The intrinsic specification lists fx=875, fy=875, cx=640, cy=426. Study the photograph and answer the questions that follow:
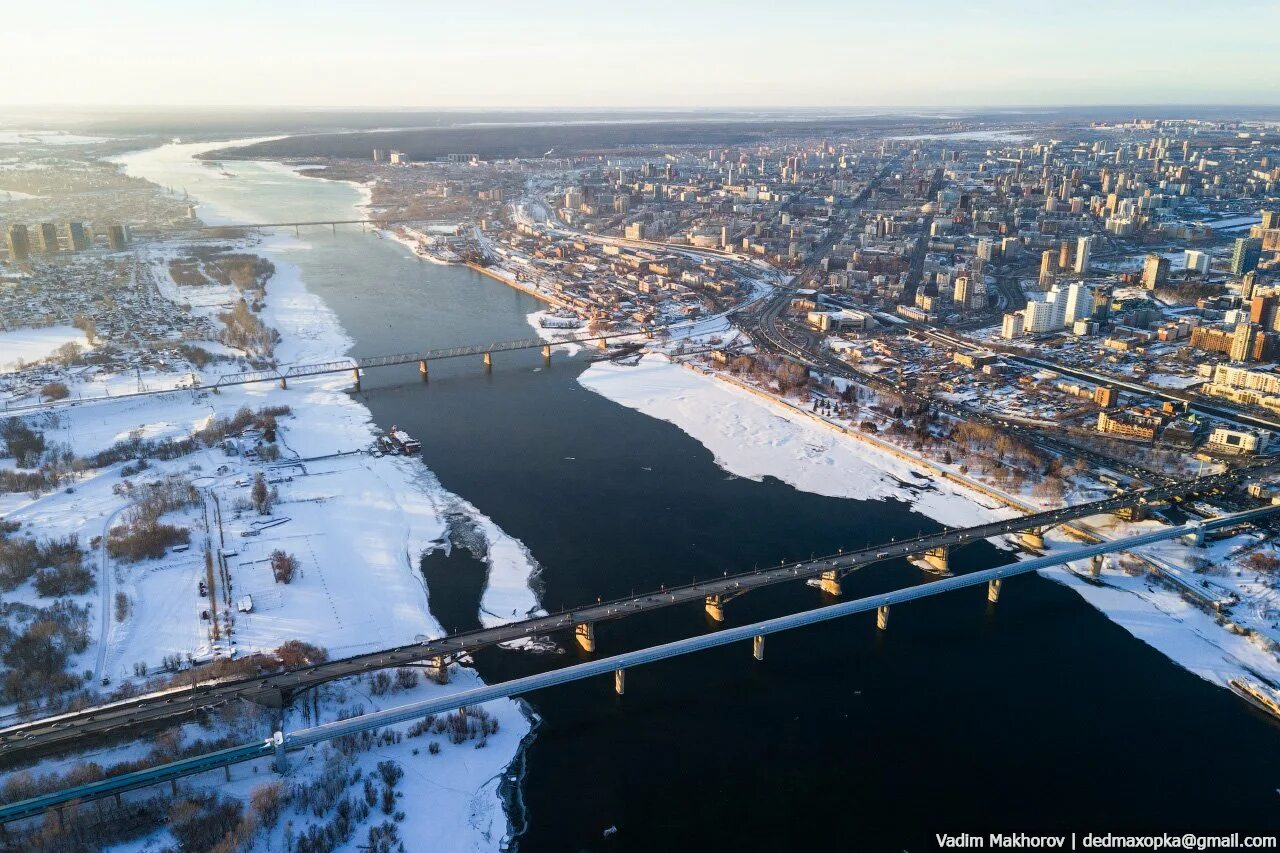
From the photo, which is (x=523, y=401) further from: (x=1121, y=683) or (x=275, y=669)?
(x=1121, y=683)

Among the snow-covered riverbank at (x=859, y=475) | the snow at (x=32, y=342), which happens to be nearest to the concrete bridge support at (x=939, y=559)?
the snow-covered riverbank at (x=859, y=475)

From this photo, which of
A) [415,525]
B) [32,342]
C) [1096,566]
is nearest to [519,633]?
[415,525]

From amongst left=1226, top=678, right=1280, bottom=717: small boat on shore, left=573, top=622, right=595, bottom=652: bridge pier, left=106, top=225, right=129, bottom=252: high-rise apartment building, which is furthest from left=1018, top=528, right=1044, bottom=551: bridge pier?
left=106, top=225, right=129, bottom=252: high-rise apartment building

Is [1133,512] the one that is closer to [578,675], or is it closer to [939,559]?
[939,559]

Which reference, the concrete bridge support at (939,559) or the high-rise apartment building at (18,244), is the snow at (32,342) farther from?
the concrete bridge support at (939,559)

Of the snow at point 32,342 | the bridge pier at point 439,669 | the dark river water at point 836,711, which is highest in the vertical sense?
the snow at point 32,342

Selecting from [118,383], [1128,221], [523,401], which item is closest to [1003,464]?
→ [523,401]
